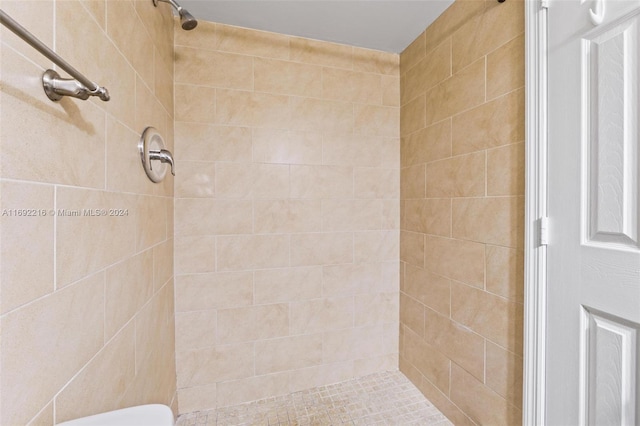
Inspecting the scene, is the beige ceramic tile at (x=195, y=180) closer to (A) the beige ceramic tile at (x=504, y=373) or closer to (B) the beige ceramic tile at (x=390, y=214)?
(B) the beige ceramic tile at (x=390, y=214)

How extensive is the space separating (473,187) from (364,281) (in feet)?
2.84

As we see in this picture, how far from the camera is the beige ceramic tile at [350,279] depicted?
1.78m

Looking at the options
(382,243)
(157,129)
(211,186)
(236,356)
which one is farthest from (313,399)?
(157,129)

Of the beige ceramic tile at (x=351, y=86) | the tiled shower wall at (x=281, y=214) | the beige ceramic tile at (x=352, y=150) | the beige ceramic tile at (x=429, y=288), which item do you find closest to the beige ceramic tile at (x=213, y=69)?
the tiled shower wall at (x=281, y=214)

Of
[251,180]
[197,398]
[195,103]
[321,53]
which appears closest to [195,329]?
[197,398]

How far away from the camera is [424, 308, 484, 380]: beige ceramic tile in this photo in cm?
130

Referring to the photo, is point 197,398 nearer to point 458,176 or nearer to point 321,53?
point 458,176

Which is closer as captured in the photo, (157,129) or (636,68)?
(636,68)

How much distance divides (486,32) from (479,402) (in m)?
1.62

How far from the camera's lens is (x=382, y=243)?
1.87 m

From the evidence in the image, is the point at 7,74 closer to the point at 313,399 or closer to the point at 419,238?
the point at 419,238

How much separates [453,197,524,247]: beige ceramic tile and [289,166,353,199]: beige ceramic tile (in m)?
0.64

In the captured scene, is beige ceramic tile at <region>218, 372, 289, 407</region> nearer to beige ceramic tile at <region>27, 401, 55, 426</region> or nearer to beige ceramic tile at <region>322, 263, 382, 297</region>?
beige ceramic tile at <region>322, 263, 382, 297</region>

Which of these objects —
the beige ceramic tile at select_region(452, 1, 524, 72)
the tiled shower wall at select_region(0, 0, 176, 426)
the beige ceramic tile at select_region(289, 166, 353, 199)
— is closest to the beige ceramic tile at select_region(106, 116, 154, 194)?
the tiled shower wall at select_region(0, 0, 176, 426)
